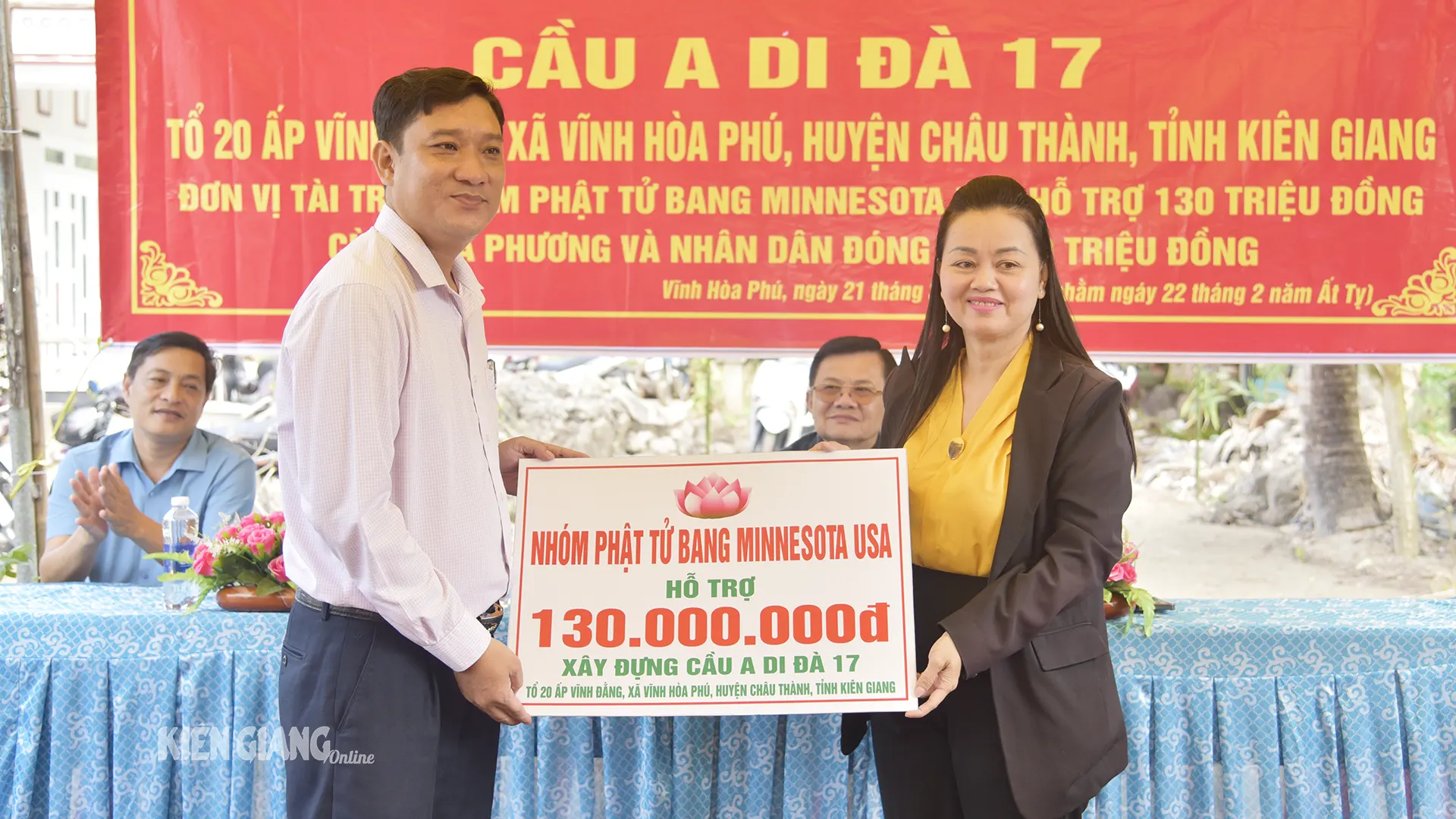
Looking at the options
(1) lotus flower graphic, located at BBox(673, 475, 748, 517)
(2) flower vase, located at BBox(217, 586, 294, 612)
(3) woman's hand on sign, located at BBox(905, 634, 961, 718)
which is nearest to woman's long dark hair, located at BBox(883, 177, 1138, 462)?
(1) lotus flower graphic, located at BBox(673, 475, 748, 517)

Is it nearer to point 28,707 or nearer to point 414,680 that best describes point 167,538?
point 28,707

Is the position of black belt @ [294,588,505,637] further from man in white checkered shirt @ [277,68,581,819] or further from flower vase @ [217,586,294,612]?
flower vase @ [217,586,294,612]

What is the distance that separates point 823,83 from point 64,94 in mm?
2863

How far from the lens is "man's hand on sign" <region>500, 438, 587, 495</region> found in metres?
1.95

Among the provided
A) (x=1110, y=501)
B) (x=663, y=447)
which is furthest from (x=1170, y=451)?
(x=1110, y=501)

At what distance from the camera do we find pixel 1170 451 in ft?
17.1

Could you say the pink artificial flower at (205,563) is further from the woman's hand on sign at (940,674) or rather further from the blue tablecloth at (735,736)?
the woman's hand on sign at (940,674)

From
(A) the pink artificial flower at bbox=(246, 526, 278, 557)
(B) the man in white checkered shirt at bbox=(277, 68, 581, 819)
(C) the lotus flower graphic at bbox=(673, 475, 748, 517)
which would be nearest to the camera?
(B) the man in white checkered shirt at bbox=(277, 68, 581, 819)

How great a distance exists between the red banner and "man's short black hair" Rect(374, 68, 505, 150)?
1.49 meters

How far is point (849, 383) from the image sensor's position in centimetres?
314

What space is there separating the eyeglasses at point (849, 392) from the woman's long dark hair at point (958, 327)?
120 cm

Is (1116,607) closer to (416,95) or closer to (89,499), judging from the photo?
(416,95)

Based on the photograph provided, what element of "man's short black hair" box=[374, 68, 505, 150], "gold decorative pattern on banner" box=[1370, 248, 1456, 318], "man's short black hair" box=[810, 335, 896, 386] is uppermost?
"man's short black hair" box=[374, 68, 505, 150]

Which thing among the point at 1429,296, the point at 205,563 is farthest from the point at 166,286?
the point at 1429,296
